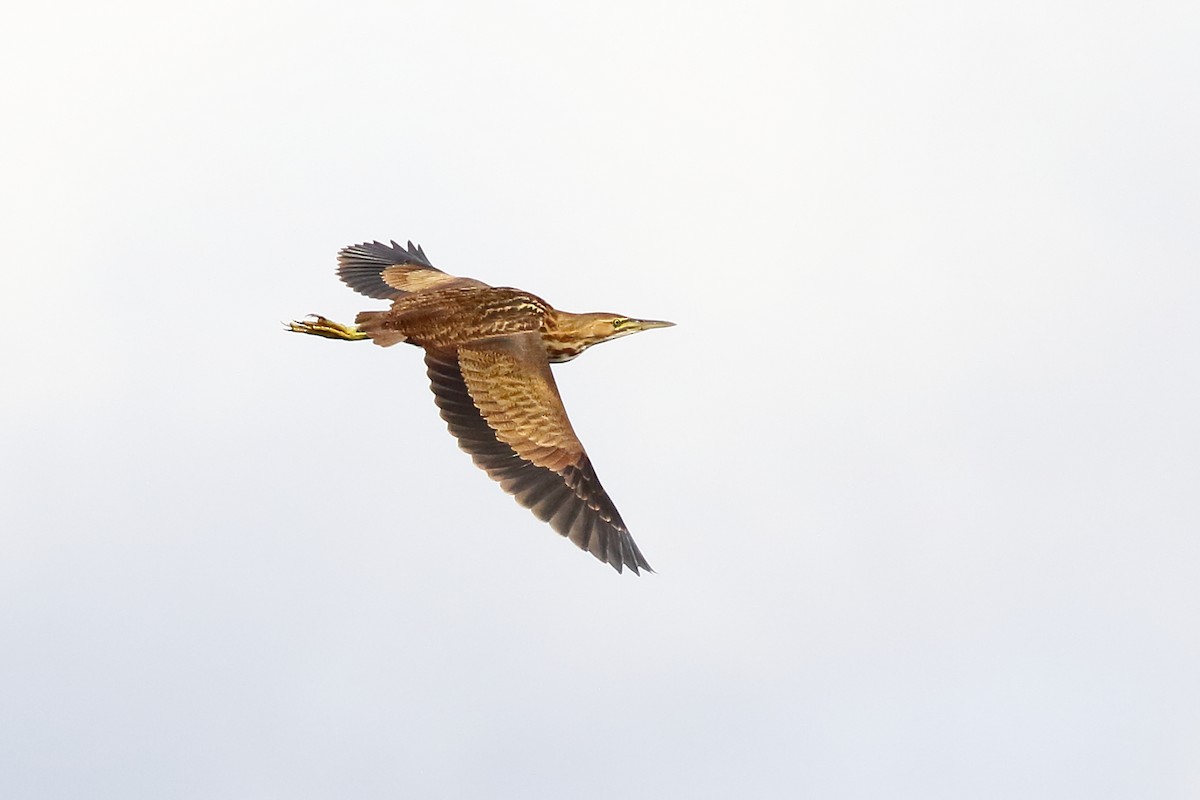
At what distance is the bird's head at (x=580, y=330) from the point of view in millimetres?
21656

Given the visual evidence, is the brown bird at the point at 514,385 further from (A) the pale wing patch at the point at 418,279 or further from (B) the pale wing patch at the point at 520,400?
(A) the pale wing patch at the point at 418,279

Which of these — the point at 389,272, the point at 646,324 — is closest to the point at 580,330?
the point at 646,324

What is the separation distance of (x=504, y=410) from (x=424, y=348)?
1.14 metres

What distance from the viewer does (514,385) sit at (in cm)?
2070

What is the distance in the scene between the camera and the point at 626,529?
20438 millimetres

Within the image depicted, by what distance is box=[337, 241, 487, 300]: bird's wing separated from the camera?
24125mm

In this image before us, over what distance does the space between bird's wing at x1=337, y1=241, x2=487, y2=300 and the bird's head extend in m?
1.71

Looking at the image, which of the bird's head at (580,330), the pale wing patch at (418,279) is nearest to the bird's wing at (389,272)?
the pale wing patch at (418,279)

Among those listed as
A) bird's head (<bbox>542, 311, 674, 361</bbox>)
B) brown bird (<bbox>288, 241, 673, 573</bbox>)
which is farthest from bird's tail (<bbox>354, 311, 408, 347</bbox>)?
bird's head (<bbox>542, 311, 674, 361</bbox>)

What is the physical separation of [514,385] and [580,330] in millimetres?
1468

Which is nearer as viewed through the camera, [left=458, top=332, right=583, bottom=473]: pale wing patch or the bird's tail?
[left=458, top=332, right=583, bottom=473]: pale wing patch

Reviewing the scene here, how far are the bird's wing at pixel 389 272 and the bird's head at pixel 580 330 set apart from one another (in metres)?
1.71

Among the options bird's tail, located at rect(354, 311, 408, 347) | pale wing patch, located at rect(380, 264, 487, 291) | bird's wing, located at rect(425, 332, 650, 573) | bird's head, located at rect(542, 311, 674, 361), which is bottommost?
bird's wing, located at rect(425, 332, 650, 573)

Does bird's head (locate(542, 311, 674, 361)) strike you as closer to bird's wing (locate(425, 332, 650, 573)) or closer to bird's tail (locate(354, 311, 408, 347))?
bird's wing (locate(425, 332, 650, 573))
